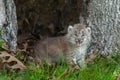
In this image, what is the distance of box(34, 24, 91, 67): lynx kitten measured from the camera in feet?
27.3

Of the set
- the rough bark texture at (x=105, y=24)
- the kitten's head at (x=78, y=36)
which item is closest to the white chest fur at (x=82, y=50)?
the kitten's head at (x=78, y=36)

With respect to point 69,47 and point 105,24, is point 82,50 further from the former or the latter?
point 105,24

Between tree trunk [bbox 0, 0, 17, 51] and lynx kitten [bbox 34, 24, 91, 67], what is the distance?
60cm

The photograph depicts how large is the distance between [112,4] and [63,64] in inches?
58.9

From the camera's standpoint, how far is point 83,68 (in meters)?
7.40

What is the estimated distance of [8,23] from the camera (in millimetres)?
7883

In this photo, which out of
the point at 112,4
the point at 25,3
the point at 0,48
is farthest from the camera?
the point at 25,3

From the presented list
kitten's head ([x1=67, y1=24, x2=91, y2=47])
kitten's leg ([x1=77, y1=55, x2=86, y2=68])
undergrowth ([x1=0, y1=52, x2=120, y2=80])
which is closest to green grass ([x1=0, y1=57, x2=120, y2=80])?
undergrowth ([x1=0, y1=52, x2=120, y2=80])

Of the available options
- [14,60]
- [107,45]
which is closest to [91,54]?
[107,45]

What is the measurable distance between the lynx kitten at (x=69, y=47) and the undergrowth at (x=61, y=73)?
73cm

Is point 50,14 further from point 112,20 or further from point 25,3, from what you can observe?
point 112,20

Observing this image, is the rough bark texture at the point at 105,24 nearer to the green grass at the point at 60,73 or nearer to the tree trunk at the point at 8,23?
the green grass at the point at 60,73

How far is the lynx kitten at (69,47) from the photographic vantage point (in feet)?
27.3

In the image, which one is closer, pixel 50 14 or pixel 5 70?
pixel 5 70
